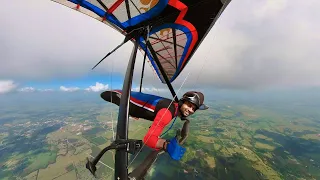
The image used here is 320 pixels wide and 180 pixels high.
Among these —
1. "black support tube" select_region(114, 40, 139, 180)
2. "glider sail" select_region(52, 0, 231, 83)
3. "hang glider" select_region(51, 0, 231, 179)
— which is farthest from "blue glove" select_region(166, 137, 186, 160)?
"glider sail" select_region(52, 0, 231, 83)

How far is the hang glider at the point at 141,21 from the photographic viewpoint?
2.03 meters

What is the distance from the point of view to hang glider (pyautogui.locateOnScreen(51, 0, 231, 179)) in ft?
6.67

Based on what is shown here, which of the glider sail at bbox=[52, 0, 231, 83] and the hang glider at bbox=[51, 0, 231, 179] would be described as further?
the glider sail at bbox=[52, 0, 231, 83]

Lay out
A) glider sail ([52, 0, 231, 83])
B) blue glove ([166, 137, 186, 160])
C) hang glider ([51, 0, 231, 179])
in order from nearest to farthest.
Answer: blue glove ([166, 137, 186, 160]), hang glider ([51, 0, 231, 179]), glider sail ([52, 0, 231, 83])

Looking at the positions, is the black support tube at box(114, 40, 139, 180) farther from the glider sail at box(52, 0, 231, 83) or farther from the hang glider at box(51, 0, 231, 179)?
the glider sail at box(52, 0, 231, 83)

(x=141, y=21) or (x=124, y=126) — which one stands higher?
(x=141, y=21)

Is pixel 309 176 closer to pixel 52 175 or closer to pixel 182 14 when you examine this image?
pixel 182 14

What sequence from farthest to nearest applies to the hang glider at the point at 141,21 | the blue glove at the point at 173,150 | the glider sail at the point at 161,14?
the glider sail at the point at 161,14 → the hang glider at the point at 141,21 → the blue glove at the point at 173,150

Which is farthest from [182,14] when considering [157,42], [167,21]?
[157,42]

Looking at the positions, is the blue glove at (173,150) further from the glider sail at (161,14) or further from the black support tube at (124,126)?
the glider sail at (161,14)

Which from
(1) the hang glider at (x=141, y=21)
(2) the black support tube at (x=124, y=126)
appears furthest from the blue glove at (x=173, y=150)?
(2) the black support tube at (x=124, y=126)

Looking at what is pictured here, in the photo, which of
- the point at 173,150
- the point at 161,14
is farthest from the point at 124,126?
the point at 161,14

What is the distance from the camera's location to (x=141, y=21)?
3035 millimetres

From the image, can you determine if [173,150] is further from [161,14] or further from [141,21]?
[141,21]
